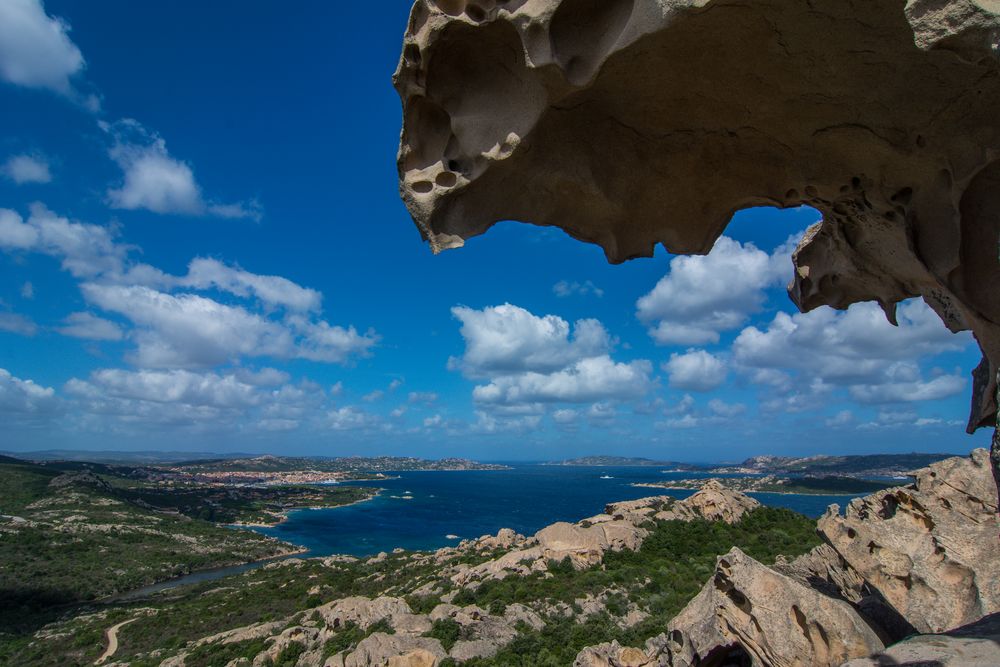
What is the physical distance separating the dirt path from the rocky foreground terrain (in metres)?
0.27

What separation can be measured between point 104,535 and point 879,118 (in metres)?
102

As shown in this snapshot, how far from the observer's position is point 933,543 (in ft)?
17.4

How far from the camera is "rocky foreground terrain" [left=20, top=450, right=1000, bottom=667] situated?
5113 millimetres

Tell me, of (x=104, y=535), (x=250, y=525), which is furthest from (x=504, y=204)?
(x=250, y=525)

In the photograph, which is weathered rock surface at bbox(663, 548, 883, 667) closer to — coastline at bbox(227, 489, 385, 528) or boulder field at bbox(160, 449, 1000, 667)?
boulder field at bbox(160, 449, 1000, 667)

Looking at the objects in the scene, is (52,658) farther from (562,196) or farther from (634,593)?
(562,196)

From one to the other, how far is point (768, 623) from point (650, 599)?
20.0m

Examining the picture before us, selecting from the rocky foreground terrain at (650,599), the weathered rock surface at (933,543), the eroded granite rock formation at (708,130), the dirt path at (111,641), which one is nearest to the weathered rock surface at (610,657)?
the rocky foreground terrain at (650,599)

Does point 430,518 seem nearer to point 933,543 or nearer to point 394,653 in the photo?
A: point 394,653

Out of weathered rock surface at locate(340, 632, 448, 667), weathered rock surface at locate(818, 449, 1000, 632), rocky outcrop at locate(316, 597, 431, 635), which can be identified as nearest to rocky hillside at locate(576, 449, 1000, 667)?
weathered rock surface at locate(818, 449, 1000, 632)

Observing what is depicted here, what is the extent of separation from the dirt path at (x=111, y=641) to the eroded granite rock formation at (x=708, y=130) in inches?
1770

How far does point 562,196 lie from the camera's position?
6.84 metres

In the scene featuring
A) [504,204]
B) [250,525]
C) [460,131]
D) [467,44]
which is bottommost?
[250,525]

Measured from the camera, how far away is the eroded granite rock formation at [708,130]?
5.00m
